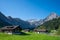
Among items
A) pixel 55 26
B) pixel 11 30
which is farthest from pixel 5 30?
pixel 55 26

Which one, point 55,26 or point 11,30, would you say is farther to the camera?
point 55,26

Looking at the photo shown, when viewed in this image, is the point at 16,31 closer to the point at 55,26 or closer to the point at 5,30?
the point at 5,30

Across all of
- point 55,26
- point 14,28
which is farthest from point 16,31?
point 55,26

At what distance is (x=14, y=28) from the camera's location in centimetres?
9262

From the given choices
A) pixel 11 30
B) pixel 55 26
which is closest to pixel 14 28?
pixel 11 30

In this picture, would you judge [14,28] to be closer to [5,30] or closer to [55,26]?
[5,30]

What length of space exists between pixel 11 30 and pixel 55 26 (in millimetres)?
105973

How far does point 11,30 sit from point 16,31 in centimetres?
303

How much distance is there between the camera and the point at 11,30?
91.9 metres

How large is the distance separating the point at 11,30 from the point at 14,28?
207 cm

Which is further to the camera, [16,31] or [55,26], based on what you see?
[55,26]

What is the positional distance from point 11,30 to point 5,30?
5.72 metres

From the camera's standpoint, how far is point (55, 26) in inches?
7485

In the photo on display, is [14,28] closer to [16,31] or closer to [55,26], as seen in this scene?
[16,31]
